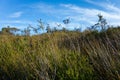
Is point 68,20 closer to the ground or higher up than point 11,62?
higher up

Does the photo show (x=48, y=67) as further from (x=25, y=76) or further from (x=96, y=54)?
(x=96, y=54)

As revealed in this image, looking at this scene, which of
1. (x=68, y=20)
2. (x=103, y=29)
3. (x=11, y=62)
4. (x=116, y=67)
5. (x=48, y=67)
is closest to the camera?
(x=116, y=67)

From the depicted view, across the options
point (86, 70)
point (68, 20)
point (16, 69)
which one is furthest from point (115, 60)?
point (68, 20)

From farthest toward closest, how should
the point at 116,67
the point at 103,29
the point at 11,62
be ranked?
the point at 103,29 → the point at 11,62 → the point at 116,67

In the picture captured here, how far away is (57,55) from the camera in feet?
21.6

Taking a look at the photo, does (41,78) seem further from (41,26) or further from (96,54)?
(41,26)

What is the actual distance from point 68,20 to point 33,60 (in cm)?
363

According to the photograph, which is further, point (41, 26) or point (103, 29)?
point (103, 29)

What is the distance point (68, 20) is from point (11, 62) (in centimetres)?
349

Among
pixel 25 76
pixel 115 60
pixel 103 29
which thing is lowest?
pixel 25 76

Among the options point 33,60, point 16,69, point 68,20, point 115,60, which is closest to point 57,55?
point 33,60

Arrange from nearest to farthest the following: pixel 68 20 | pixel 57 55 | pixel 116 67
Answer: pixel 116 67
pixel 57 55
pixel 68 20

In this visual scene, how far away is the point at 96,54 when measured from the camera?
19.3 ft

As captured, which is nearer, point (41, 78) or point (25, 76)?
point (41, 78)
